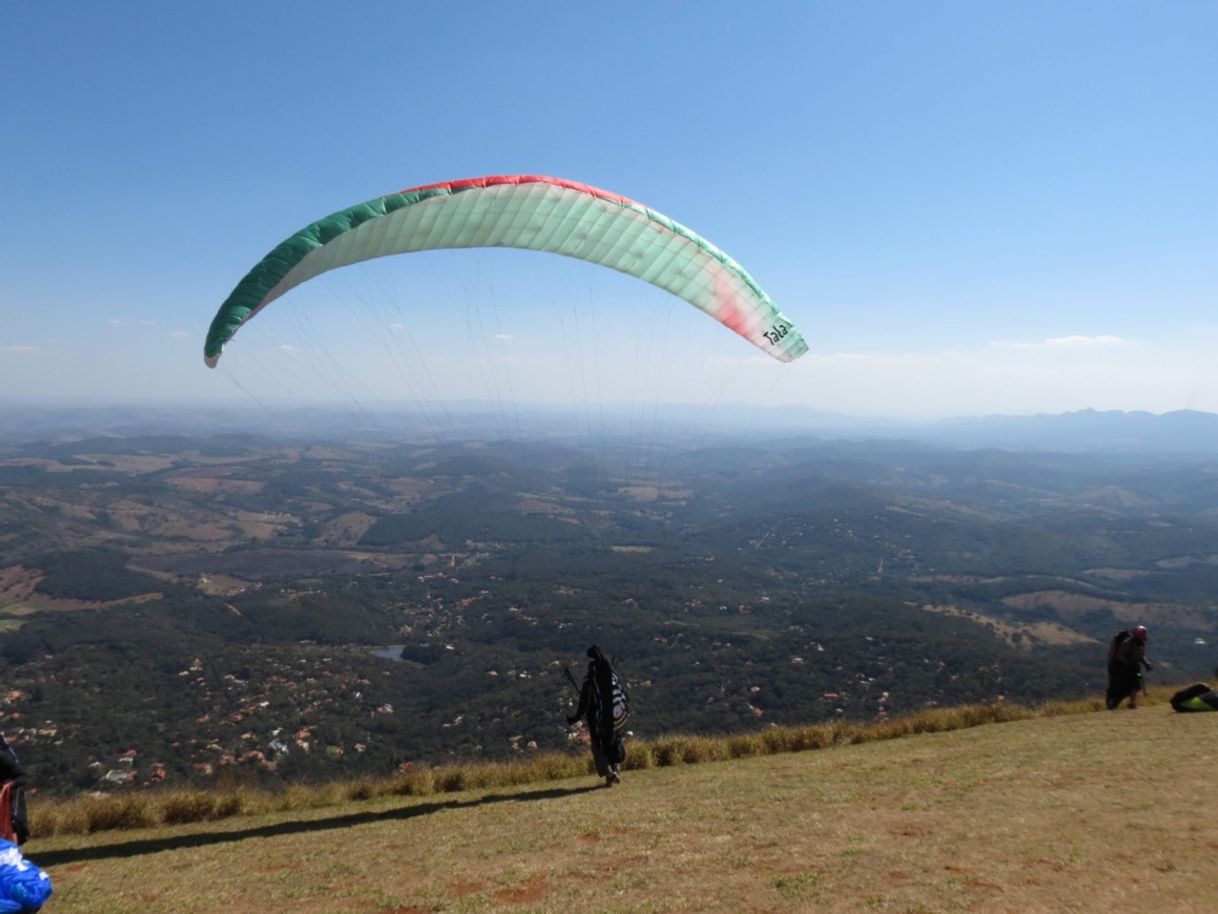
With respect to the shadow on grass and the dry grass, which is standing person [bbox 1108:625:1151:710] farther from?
the shadow on grass

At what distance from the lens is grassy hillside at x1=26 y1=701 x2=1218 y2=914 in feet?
15.7

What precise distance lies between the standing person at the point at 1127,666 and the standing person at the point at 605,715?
31.7 ft

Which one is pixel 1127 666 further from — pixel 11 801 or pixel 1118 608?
pixel 1118 608

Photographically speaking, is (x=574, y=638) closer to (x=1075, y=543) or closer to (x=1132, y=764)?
(x=1132, y=764)

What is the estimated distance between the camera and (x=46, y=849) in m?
7.85

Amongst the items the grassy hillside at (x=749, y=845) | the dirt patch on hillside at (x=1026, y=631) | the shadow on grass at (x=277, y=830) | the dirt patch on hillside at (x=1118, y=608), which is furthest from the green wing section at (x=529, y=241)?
the dirt patch on hillside at (x=1118, y=608)

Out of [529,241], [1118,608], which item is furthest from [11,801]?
[1118,608]

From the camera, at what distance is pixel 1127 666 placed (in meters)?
12.1

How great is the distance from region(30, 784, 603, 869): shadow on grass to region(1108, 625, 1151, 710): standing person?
34.0ft

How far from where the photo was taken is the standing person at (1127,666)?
1188cm

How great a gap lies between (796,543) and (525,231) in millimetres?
150090

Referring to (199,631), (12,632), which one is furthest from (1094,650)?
(12,632)

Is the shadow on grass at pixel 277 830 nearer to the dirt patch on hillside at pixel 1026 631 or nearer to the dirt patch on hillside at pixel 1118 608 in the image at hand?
the dirt patch on hillside at pixel 1026 631

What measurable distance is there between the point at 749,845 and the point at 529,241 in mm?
11638
